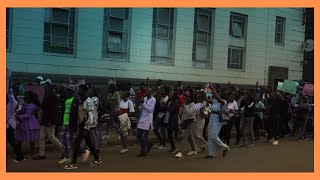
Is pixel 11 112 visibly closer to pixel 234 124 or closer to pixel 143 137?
pixel 143 137

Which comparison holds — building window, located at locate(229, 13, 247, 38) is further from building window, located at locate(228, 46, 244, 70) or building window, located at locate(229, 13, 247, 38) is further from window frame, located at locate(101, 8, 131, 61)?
window frame, located at locate(101, 8, 131, 61)

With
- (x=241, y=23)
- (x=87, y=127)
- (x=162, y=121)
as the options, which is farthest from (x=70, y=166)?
(x=241, y=23)

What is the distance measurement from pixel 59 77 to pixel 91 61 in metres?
1.53

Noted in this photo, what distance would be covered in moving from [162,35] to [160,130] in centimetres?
823

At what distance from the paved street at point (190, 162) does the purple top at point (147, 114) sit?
749mm

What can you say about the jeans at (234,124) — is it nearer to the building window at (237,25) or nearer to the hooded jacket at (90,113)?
the hooded jacket at (90,113)

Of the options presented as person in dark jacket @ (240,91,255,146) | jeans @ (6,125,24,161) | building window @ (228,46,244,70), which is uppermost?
building window @ (228,46,244,70)

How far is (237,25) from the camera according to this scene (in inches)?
906

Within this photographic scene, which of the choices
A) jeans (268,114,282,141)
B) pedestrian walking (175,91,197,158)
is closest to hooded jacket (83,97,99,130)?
pedestrian walking (175,91,197,158)

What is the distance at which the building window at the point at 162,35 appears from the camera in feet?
65.3

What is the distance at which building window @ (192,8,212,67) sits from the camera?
21312 millimetres

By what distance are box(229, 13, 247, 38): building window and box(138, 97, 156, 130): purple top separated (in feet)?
40.7

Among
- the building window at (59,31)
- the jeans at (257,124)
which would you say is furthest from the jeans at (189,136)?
the building window at (59,31)

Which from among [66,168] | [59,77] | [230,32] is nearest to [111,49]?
[59,77]
